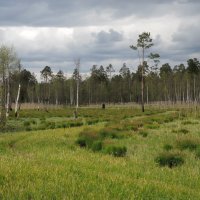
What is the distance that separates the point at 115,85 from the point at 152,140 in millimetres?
115030

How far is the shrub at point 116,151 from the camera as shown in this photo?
1608cm

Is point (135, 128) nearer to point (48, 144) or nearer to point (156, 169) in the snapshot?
point (48, 144)

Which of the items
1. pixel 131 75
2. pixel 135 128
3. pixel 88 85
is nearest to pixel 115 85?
pixel 88 85

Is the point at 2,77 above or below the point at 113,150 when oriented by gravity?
above

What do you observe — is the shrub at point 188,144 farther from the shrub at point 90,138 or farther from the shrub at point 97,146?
the shrub at point 90,138

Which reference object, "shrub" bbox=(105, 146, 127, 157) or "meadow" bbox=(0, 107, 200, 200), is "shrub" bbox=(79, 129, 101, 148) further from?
"shrub" bbox=(105, 146, 127, 157)

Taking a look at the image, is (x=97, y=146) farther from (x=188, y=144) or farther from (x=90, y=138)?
(x=188, y=144)

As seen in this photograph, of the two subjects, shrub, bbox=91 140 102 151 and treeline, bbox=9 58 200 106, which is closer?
shrub, bbox=91 140 102 151

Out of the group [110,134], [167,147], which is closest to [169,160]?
[167,147]

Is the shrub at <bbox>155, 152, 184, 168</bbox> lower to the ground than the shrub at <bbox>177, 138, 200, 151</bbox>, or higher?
lower

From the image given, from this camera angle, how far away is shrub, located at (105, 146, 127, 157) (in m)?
16.1

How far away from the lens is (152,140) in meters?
20.1

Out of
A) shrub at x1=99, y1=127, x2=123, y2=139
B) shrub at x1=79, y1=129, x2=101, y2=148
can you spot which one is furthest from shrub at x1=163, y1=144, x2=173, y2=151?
shrub at x1=99, y1=127, x2=123, y2=139

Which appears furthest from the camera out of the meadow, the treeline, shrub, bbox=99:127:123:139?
the treeline
